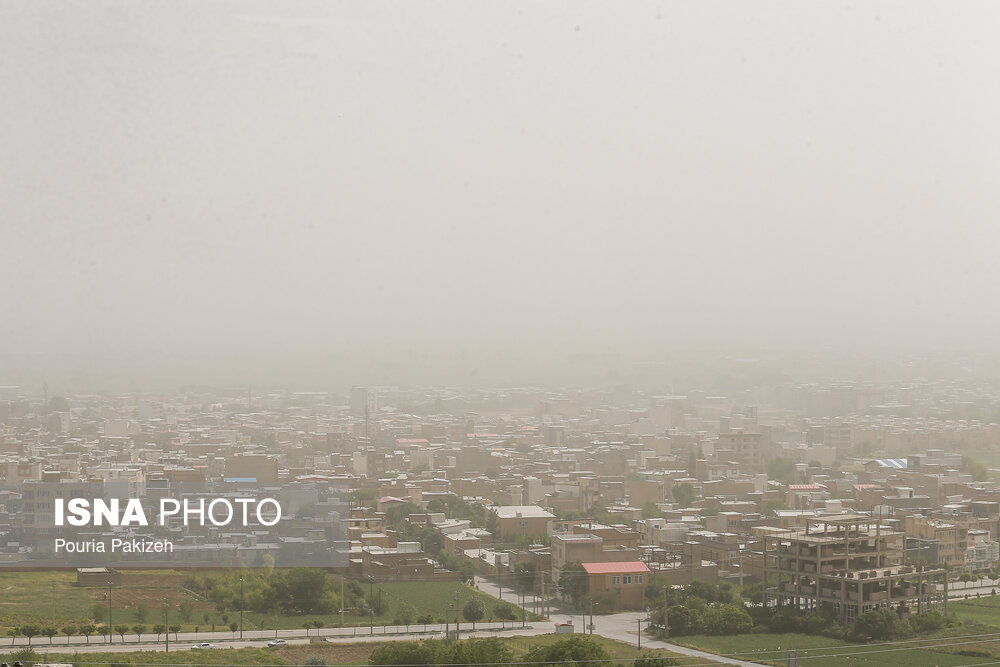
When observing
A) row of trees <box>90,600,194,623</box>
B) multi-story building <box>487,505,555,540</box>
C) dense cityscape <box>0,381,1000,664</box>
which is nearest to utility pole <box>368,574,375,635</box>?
dense cityscape <box>0,381,1000,664</box>

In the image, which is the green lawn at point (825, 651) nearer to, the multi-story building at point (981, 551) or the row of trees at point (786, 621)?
the row of trees at point (786, 621)

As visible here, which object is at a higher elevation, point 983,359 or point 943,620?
point 983,359

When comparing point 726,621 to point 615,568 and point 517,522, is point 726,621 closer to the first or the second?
point 615,568

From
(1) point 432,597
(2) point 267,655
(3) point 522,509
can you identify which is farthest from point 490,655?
(3) point 522,509

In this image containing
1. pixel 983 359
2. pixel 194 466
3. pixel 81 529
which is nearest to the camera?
pixel 81 529

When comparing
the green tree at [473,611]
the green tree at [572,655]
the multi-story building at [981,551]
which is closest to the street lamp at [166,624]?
the green tree at [473,611]

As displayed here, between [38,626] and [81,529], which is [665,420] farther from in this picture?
[38,626]

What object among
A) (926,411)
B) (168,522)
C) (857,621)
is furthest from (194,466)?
(926,411)
